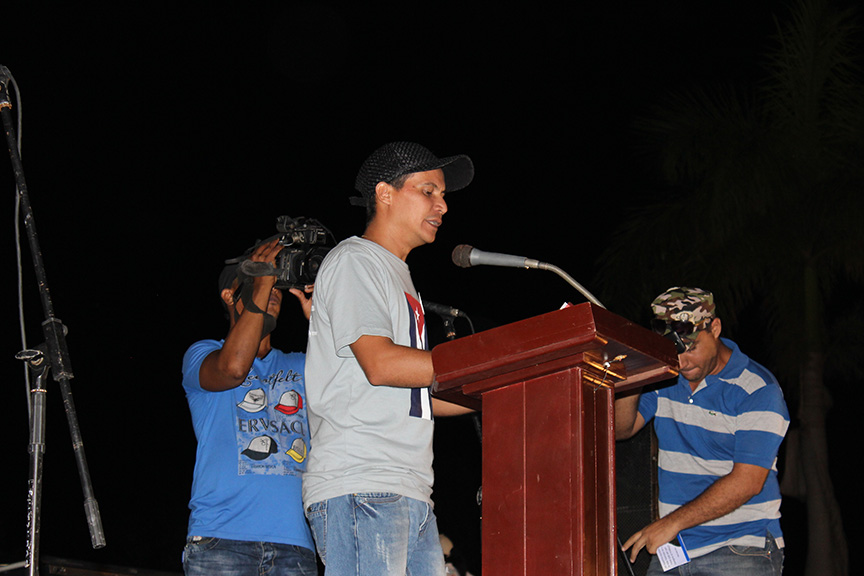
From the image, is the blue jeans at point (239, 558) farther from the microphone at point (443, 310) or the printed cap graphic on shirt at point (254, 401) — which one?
the microphone at point (443, 310)

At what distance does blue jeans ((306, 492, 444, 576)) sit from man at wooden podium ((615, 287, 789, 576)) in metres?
1.54

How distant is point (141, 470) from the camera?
31.2ft

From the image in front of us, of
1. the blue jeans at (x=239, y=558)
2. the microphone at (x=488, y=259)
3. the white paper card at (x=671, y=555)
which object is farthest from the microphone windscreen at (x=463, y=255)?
the white paper card at (x=671, y=555)

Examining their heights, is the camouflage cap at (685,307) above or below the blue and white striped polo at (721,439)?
above

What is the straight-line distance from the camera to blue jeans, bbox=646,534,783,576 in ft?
11.7

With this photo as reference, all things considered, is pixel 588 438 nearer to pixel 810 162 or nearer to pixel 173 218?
pixel 173 218

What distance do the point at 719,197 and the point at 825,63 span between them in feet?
6.01

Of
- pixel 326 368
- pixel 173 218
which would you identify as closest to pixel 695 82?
pixel 173 218

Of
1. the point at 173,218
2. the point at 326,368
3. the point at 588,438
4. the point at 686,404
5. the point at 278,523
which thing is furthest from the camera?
the point at 173,218

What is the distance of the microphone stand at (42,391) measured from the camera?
2467 mm

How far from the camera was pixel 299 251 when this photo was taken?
10.6ft

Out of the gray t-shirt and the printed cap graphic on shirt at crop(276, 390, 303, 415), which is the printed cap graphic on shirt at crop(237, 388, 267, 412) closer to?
the printed cap graphic on shirt at crop(276, 390, 303, 415)

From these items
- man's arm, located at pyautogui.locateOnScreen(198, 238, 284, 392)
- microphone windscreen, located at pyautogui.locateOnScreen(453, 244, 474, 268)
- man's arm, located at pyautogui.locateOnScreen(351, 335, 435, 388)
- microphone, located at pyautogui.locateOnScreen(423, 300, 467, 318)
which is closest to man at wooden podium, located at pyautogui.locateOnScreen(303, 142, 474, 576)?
man's arm, located at pyautogui.locateOnScreen(351, 335, 435, 388)

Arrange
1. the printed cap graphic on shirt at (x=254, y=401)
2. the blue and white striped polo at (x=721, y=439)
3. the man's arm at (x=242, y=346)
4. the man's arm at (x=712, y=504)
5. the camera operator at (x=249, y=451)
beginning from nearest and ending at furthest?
the camera operator at (x=249, y=451)
the man's arm at (x=242, y=346)
the printed cap graphic on shirt at (x=254, y=401)
the man's arm at (x=712, y=504)
the blue and white striped polo at (x=721, y=439)
